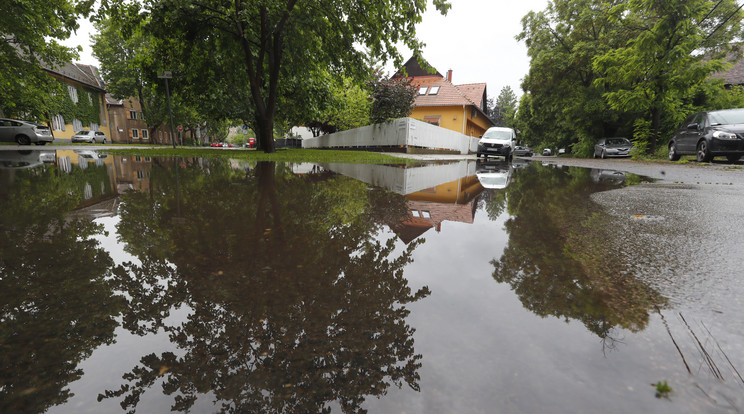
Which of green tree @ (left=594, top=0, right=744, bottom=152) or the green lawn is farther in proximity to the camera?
green tree @ (left=594, top=0, right=744, bottom=152)

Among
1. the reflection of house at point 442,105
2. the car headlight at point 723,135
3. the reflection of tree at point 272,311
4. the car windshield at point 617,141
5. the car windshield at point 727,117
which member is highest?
the reflection of house at point 442,105

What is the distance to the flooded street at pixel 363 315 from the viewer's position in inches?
42.6

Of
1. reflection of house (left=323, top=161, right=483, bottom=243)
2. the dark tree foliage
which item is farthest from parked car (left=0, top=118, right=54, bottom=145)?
reflection of house (left=323, top=161, right=483, bottom=243)

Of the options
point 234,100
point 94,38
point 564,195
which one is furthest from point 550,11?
point 94,38

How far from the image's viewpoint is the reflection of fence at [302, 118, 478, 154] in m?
19.7

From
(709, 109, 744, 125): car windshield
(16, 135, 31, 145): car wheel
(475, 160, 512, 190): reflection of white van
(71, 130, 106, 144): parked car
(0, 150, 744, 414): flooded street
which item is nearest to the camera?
(0, 150, 744, 414): flooded street

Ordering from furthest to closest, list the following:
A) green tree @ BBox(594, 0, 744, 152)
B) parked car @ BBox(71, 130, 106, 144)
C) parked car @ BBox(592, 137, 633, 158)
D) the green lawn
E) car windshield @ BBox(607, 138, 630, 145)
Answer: parked car @ BBox(71, 130, 106, 144), car windshield @ BBox(607, 138, 630, 145), parked car @ BBox(592, 137, 633, 158), green tree @ BBox(594, 0, 744, 152), the green lawn

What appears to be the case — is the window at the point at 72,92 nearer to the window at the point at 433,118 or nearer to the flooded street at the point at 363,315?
the window at the point at 433,118

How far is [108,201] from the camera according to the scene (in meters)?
4.03

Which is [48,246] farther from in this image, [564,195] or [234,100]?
[234,100]

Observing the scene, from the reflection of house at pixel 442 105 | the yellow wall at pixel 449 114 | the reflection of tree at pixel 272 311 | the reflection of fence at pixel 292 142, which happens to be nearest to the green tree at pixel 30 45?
the reflection of tree at pixel 272 311

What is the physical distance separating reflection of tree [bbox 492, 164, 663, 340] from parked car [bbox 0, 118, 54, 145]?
30.5m

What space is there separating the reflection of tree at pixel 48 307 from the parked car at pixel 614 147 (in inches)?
1041

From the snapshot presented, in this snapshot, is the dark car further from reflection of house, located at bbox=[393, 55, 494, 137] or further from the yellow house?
the yellow house
